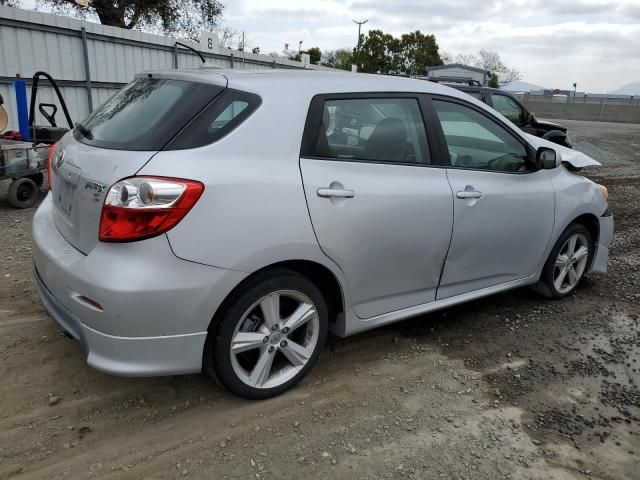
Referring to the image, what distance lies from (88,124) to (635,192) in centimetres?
888

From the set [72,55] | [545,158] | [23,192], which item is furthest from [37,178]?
[545,158]

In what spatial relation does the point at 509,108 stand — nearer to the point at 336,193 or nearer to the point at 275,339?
the point at 336,193

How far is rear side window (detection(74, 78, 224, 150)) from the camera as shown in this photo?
2.47 metres

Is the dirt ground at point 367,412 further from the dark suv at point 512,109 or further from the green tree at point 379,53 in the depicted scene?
the green tree at point 379,53

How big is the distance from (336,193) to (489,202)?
1240 millimetres

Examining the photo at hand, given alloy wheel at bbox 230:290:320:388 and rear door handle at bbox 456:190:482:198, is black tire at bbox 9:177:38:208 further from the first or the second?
rear door handle at bbox 456:190:482:198

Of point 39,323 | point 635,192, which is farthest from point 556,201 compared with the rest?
point 635,192

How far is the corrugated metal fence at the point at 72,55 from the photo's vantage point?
28.0 ft

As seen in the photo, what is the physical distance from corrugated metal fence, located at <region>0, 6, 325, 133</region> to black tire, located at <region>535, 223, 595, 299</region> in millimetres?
8341

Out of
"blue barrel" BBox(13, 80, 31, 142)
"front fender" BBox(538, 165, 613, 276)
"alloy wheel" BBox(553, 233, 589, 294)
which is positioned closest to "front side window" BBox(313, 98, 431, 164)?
"front fender" BBox(538, 165, 613, 276)

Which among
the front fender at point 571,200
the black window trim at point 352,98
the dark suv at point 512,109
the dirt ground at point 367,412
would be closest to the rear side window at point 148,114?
the black window trim at point 352,98

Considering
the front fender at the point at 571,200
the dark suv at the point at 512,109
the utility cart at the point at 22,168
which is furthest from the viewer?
the dark suv at the point at 512,109

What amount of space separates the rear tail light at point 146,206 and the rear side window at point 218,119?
8.6 inches

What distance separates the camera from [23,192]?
21.7 ft
